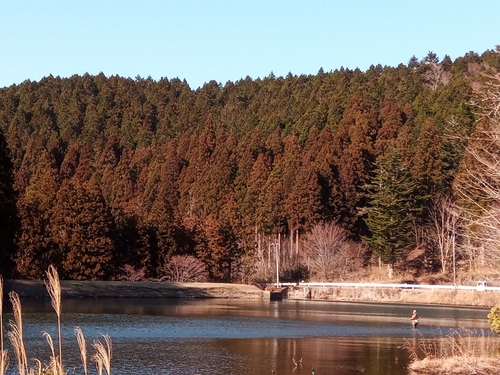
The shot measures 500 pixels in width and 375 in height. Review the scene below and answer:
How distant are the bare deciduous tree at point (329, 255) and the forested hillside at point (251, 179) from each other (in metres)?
0.15

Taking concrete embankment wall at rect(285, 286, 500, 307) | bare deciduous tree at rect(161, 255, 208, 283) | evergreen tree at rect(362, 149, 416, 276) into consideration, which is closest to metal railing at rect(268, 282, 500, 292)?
concrete embankment wall at rect(285, 286, 500, 307)

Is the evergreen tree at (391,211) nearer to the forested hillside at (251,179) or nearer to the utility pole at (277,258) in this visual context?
the forested hillside at (251,179)

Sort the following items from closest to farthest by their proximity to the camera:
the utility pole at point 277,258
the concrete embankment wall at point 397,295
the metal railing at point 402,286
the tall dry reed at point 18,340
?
the tall dry reed at point 18,340 → the concrete embankment wall at point 397,295 → the metal railing at point 402,286 → the utility pole at point 277,258

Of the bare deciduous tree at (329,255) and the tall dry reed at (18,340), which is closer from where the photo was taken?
the tall dry reed at (18,340)

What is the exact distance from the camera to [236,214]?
7750 centimetres

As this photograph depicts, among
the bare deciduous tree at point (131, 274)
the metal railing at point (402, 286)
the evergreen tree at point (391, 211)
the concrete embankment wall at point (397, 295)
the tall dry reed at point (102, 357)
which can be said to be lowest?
the concrete embankment wall at point (397, 295)

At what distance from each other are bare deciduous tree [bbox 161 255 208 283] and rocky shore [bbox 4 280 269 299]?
3.74 metres

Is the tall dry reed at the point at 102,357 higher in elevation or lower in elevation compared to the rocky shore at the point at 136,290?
higher

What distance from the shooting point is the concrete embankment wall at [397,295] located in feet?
170

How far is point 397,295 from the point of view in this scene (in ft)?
187

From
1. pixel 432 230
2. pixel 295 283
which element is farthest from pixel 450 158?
pixel 295 283

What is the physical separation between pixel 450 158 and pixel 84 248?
35751 millimetres

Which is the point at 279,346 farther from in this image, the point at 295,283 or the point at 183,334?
the point at 295,283

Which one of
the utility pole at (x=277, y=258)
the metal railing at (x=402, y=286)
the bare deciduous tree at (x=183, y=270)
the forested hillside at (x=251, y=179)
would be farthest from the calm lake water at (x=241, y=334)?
the utility pole at (x=277, y=258)
